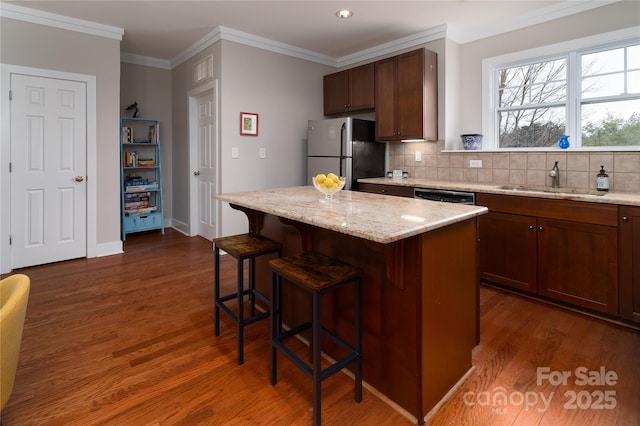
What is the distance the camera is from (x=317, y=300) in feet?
5.08

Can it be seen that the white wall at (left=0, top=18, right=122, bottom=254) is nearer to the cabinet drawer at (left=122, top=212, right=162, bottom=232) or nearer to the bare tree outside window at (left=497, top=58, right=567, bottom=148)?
the cabinet drawer at (left=122, top=212, right=162, bottom=232)

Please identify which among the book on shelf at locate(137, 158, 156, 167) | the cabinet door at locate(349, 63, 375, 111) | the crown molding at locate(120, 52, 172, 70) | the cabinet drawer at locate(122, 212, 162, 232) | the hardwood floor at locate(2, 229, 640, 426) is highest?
the crown molding at locate(120, 52, 172, 70)

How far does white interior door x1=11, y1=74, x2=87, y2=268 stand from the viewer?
3584 millimetres

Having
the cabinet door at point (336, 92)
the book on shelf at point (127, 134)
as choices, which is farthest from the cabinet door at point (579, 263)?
the book on shelf at point (127, 134)

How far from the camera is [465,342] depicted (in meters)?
1.87

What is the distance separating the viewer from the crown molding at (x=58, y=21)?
346cm

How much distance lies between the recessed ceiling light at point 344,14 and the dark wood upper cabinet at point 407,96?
75 centimetres

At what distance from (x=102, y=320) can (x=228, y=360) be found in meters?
1.13

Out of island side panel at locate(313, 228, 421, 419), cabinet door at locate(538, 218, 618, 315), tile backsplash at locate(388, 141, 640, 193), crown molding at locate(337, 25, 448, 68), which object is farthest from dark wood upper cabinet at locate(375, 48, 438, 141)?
island side panel at locate(313, 228, 421, 419)

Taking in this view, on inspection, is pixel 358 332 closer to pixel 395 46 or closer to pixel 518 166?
pixel 518 166

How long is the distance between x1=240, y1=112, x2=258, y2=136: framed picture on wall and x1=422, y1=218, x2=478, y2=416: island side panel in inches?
126

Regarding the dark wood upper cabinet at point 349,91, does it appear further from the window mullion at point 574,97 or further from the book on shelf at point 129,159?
the book on shelf at point 129,159

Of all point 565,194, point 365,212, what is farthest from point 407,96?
point 365,212

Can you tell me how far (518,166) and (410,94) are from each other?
4.47ft
